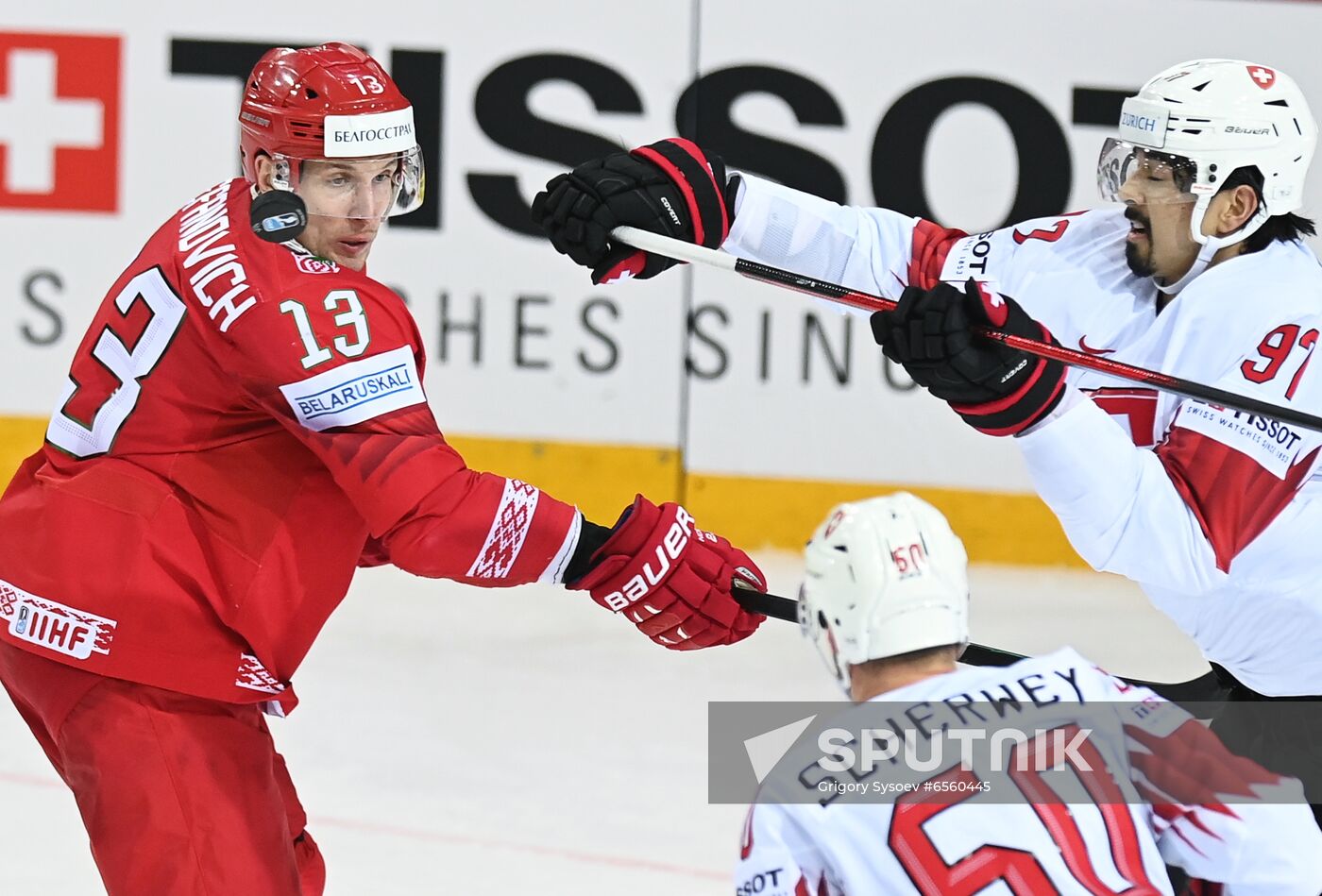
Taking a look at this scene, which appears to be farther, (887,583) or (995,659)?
(995,659)

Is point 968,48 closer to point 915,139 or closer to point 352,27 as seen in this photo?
point 915,139

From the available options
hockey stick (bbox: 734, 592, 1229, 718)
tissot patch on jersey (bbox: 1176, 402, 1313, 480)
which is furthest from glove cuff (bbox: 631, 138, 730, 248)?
tissot patch on jersey (bbox: 1176, 402, 1313, 480)

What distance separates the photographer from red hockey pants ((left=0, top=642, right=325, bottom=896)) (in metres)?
2.33

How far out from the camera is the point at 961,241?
124 inches

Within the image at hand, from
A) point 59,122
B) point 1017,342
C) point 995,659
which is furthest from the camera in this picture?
point 59,122

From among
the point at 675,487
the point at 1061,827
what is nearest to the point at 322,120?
the point at 1061,827

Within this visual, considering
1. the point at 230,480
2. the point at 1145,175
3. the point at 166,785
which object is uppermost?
the point at 1145,175

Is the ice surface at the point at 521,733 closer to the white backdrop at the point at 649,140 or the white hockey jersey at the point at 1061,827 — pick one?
the white backdrop at the point at 649,140

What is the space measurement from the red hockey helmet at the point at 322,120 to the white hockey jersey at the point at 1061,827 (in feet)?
3.52

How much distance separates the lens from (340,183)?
2.53m

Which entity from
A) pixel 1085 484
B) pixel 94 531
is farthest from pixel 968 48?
pixel 94 531

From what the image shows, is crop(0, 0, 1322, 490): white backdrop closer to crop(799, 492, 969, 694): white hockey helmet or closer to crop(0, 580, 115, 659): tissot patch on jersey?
crop(0, 580, 115, 659): tissot patch on jersey

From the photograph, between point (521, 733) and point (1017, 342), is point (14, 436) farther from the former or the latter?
point (1017, 342)

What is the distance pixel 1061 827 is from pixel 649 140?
3.82 m
